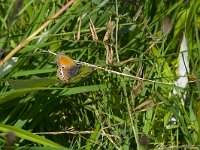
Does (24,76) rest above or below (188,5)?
below

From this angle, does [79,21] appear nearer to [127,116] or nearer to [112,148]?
[127,116]

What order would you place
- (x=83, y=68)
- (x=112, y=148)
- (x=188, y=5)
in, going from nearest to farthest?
(x=112, y=148)
(x=83, y=68)
(x=188, y=5)

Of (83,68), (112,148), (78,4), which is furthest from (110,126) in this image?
(78,4)
